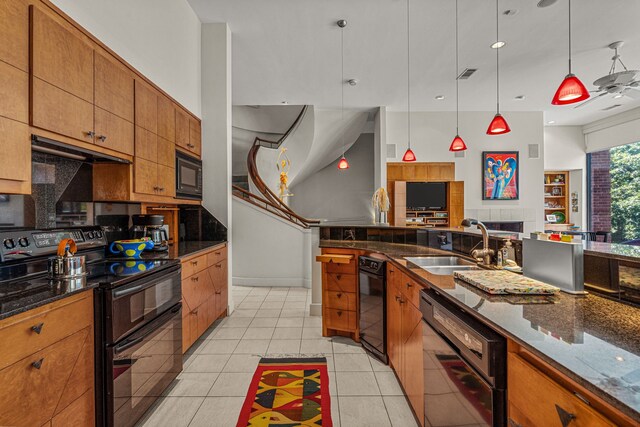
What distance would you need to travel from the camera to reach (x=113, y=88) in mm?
2188

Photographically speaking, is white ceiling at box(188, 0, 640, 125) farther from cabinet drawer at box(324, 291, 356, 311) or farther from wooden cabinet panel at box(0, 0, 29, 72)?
cabinet drawer at box(324, 291, 356, 311)

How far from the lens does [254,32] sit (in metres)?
3.96

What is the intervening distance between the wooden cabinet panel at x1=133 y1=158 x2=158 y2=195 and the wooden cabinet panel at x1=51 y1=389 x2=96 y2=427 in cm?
146

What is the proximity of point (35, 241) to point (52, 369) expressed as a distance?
0.89 metres

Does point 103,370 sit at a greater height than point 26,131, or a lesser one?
lesser

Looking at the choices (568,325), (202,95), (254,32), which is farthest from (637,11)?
(202,95)

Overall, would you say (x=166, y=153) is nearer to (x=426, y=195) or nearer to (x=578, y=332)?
(x=578, y=332)

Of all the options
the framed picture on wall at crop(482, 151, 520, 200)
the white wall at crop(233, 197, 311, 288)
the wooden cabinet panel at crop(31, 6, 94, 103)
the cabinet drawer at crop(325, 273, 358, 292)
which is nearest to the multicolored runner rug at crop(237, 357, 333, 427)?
the cabinet drawer at crop(325, 273, 358, 292)

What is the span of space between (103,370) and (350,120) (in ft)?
22.2

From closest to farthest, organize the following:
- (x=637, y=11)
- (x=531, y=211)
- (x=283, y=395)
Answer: (x=283, y=395) < (x=637, y=11) < (x=531, y=211)

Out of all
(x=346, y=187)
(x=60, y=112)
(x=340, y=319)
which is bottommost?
(x=340, y=319)

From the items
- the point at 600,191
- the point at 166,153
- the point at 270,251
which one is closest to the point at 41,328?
the point at 166,153

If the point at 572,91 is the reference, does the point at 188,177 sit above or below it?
below

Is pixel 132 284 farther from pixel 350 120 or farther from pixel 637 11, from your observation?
pixel 350 120
